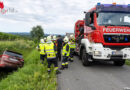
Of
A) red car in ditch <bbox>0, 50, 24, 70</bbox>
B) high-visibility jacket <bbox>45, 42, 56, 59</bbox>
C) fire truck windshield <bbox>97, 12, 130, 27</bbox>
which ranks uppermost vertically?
fire truck windshield <bbox>97, 12, 130, 27</bbox>

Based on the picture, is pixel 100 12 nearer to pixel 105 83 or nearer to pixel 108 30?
pixel 108 30

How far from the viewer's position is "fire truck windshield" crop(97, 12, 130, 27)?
551 centimetres

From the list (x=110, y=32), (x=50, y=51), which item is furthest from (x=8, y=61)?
(x=110, y=32)

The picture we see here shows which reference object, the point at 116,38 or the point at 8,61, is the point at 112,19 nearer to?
the point at 116,38

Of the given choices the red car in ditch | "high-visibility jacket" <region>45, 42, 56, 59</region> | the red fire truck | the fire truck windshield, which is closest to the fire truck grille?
the red fire truck

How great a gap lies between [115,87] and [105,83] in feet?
1.30

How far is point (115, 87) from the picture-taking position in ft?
13.3

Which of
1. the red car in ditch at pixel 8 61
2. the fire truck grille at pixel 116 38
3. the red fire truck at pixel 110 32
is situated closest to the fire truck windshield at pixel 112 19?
the red fire truck at pixel 110 32

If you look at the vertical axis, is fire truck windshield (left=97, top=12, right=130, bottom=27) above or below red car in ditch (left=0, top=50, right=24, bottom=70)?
above

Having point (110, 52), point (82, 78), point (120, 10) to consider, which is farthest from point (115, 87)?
point (120, 10)

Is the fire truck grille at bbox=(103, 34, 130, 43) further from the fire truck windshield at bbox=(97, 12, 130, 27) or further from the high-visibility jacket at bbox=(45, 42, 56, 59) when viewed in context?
the high-visibility jacket at bbox=(45, 42, 56, 59)

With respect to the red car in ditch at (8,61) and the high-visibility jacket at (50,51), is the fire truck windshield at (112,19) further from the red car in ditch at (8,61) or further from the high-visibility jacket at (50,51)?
the red car in ditch at (8,61)

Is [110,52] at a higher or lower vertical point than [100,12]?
lower

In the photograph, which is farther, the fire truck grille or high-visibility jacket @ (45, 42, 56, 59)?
the fire truck grille
